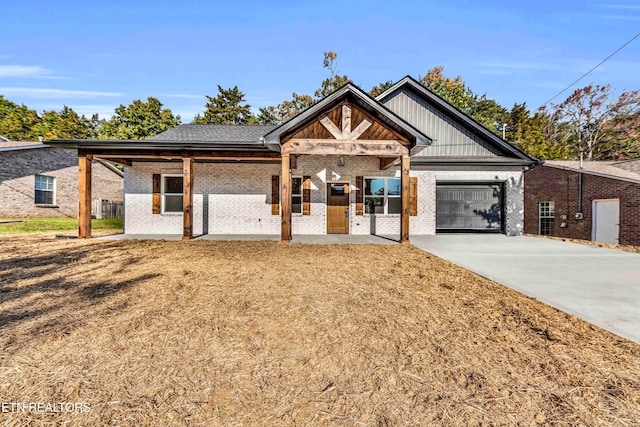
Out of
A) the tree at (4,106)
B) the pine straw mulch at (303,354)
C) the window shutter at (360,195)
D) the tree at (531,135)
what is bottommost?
the pine straw mulch at (303,354)

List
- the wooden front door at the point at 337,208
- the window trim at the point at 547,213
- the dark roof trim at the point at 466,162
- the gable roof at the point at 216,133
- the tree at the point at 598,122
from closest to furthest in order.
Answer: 1. the dark roof trim at the point at 466,162
2. the wooden front door at the point at 337,208
3. the gable roof at the point at 216,133
4. the window trim at the point at 547,213
5. the tree at the point at 598,122

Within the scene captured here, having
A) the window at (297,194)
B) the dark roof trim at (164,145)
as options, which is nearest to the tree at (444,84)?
the window at (297,194)

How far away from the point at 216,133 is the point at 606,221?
19.5 m

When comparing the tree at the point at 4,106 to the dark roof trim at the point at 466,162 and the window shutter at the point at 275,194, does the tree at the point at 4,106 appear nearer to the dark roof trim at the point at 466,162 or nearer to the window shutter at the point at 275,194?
the window shutter at the point at 275,194

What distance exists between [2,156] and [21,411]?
21197 mm

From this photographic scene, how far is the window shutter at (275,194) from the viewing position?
11938 mm

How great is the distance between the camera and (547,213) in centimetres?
1781

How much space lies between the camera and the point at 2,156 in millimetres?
16141

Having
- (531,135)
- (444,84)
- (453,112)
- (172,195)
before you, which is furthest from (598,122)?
(172,195)

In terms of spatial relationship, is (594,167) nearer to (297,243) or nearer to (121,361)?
(297,243)

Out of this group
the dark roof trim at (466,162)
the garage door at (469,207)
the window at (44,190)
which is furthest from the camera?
the window at (44,190)

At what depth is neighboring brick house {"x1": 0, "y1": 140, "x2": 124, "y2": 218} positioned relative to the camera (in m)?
16.5

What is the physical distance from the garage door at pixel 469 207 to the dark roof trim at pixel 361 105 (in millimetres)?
5010

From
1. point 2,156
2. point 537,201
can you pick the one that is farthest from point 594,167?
point 2,156
